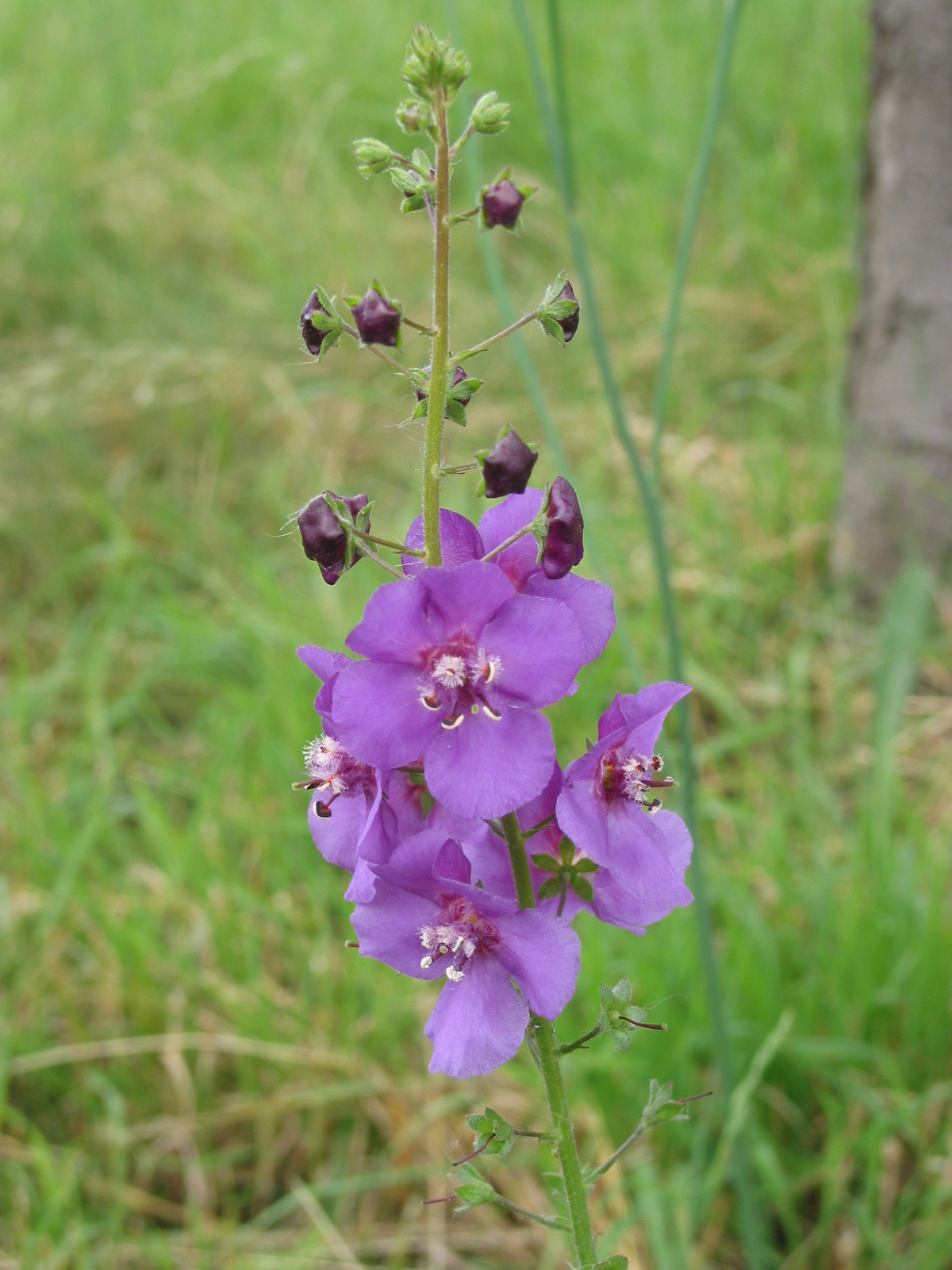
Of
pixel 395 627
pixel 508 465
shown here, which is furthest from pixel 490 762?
pixel 508 465

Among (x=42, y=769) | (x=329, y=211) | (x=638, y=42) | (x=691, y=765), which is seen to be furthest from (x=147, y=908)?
(x=638, y=42)

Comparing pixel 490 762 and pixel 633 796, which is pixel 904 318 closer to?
pixel 633 796

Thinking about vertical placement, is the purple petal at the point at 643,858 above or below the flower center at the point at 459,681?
below

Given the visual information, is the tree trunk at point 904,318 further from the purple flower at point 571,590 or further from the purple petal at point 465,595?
the purple petal at point 465,595

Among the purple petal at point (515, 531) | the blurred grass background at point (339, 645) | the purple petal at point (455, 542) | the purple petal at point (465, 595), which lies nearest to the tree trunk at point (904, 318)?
the blurred grass background at point (339, 645)

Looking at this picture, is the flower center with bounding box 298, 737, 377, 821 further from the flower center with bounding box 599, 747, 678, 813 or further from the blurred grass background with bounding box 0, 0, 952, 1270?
the blurred grass background with bounding box 0, 0, 952, 1270
